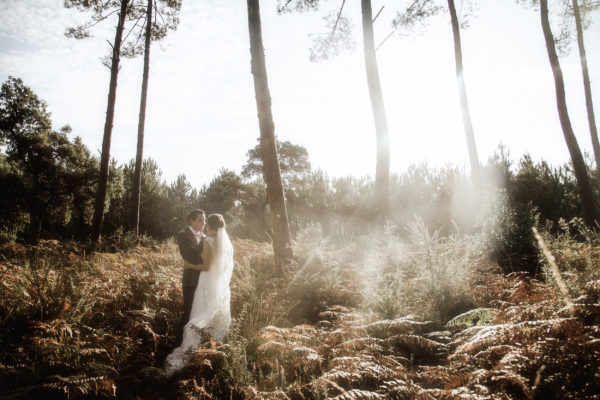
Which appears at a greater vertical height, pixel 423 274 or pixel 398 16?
pixel 398 16

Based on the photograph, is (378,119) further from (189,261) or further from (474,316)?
(189,261)

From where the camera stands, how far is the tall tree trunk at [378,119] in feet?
27.9

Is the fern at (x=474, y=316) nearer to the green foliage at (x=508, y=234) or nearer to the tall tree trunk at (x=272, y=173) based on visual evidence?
the green foliage at (x=508, y=234)

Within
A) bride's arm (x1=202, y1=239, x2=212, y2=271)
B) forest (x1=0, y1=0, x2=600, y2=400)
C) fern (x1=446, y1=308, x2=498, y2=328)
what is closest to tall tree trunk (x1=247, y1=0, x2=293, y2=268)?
forest (x1=0, y1=0, x2=600, y2=400)

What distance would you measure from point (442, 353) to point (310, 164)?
88.5 feet

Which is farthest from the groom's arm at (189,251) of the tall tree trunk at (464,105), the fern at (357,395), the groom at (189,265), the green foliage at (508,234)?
the tall tree trunk at (464,105)

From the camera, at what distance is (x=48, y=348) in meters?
2.88

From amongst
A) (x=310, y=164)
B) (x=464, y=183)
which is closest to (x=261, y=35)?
(x=464, y=183)

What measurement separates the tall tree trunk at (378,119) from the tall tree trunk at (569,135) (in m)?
6.02

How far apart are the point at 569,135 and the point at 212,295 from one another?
37.9ft

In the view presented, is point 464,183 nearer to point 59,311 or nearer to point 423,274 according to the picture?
point 423,274

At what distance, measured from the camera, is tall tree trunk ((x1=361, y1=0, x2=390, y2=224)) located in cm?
849

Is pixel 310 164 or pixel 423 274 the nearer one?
pixel 423 274

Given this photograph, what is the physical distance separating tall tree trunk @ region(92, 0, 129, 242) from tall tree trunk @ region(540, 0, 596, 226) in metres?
15.4
